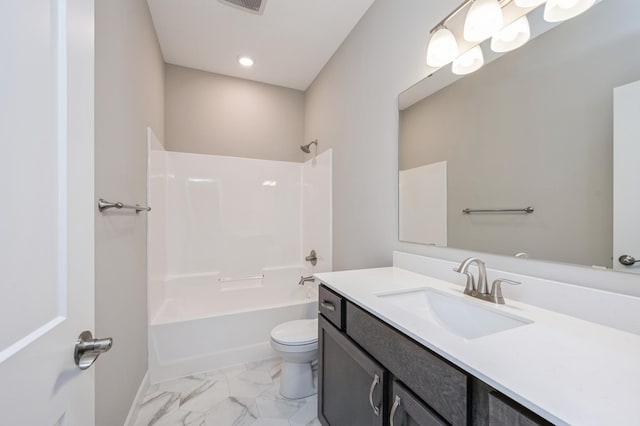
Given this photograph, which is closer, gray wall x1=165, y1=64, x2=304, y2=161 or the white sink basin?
the white sink basin

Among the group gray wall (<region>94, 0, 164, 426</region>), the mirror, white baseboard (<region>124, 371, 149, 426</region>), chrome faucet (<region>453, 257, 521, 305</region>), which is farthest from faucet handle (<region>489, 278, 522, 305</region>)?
white baseboard (<region>124, 371, 149, 426</region>)

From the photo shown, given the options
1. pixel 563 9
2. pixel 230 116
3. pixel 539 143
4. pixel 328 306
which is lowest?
pixel 328 306

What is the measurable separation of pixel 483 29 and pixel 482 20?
3 cm

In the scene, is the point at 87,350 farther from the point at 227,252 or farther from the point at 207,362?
the point at 227,252

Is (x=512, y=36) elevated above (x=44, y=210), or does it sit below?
above

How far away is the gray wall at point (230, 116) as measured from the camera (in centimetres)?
260

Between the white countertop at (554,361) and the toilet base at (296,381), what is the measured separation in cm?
112

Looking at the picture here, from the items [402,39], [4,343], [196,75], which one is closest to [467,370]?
[4,343]

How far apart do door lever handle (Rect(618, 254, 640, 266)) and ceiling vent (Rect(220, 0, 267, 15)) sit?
7.42 ft

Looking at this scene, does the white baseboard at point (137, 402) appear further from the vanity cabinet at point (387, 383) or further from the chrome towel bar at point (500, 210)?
the chrome towel bar at point (500, 210)

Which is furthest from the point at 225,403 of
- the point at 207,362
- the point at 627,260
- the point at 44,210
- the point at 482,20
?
the point at 482,20

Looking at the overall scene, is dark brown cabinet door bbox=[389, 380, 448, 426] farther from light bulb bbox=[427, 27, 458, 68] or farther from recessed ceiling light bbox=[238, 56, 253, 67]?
recessed ceiling light bbox=[238, 56, 253, 67]

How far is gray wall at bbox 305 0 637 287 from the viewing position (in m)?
1.40

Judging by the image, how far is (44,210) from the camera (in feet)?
1.58
